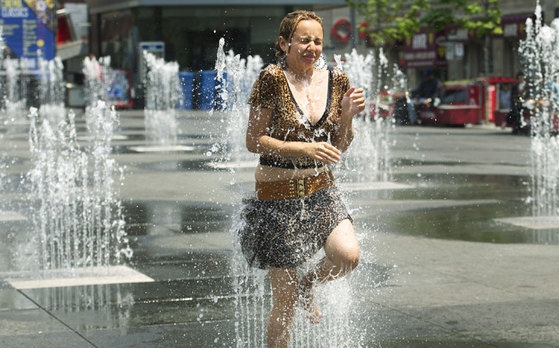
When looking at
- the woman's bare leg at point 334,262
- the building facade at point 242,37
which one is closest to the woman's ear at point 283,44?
the woman's bare leg at point 334,262

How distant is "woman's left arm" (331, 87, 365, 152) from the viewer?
5.24 metres

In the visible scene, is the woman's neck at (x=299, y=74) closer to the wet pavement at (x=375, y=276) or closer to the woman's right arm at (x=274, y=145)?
the woman's right arm at (x=274, y=145)

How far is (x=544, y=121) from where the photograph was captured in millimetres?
26641

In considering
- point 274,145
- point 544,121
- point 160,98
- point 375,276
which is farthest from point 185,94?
point 274,145

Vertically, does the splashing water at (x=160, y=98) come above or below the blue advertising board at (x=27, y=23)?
below

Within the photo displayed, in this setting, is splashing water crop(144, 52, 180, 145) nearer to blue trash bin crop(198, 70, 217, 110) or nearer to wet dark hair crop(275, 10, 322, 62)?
blue trash bin crop(198, 70, 217, 110)

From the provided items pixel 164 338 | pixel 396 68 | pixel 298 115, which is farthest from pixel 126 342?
pixel 396 68

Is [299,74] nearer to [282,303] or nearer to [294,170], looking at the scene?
[294,170]

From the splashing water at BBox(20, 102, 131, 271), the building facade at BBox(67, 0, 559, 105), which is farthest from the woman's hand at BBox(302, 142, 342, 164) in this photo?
the building facade at BBox(67, 0, 559, 105)

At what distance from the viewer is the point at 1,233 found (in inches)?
428

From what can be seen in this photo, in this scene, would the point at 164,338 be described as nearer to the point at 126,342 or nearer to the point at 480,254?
the point at 126,342

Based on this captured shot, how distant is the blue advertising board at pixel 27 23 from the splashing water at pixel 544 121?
17.4 metres

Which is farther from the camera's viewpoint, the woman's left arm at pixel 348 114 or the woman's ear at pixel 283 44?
the woman's ear at pixel 283 44

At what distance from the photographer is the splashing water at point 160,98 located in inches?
1189
